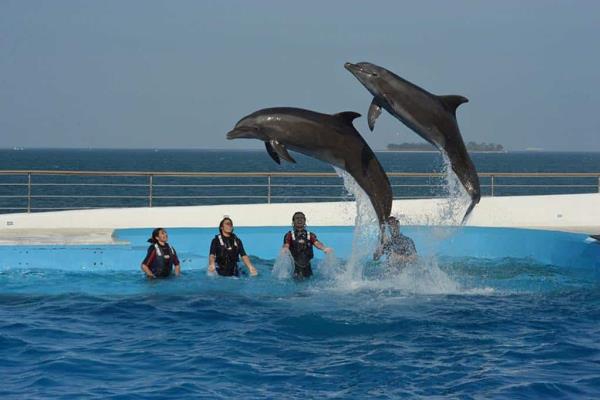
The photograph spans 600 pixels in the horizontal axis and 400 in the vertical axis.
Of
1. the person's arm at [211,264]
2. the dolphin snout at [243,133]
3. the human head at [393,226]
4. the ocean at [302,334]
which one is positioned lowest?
the ocean at [302,334]

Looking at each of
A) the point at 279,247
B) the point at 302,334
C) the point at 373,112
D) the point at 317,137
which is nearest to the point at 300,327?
the point at 302,334

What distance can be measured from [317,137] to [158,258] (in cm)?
287

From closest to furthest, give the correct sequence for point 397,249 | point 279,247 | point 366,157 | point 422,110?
1. point 422,110
2. point 366,157
3. point 397,249
4. point 279,247

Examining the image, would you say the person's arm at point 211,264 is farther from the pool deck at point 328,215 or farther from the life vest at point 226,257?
→ the pool deck at point 328,215

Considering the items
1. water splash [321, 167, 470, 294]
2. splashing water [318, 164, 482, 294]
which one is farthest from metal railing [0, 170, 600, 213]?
water splash [321, 167, 470, 294]

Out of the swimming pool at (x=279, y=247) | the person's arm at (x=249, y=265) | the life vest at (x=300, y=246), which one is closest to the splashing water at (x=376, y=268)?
the life vest at (x=300, y=246)

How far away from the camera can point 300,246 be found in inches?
436

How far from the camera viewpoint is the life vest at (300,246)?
11078 mm

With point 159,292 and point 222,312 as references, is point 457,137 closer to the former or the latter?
point 222,312

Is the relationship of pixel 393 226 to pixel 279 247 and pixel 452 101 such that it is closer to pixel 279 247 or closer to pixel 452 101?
pixel 452 101

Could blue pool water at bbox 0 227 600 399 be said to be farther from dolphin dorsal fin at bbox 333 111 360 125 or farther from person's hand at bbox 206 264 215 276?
dolphin dorsal fin at bbox 333 111 360 125

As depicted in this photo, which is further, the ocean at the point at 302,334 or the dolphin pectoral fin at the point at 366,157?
the dolphin pectoral fin at the point at 366,157

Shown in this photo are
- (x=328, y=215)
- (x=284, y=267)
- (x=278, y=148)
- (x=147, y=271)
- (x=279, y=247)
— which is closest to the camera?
(x=278, y=148)

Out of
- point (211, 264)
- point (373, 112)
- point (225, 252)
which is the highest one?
point (373, 112)
